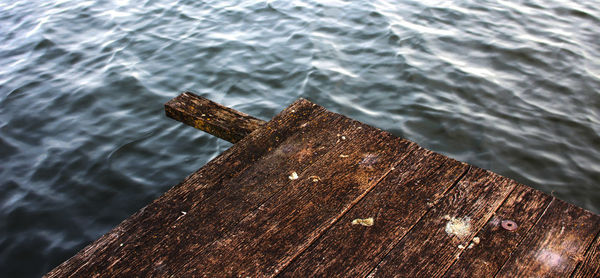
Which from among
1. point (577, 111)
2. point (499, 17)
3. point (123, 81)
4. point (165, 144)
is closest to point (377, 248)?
point (165, 144)

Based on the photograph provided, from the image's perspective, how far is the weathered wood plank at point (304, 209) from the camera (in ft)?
6.27

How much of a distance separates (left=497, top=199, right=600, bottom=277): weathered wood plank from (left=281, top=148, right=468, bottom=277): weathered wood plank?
41 cm

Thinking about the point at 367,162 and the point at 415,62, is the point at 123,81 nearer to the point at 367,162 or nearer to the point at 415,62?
the point at 415,62

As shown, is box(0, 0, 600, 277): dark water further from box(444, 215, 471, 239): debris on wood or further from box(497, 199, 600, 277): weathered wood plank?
box(444, 215, 471, 239): debris on wood

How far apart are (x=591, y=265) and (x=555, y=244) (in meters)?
0.14

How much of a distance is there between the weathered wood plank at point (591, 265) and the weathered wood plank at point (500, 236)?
0.74 feet

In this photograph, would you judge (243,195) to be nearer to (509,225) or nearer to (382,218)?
(382,218)

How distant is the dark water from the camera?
13.3ft

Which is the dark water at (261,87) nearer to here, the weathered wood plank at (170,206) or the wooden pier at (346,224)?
the weathered wood plank at (170,206)

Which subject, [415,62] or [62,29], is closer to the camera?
[415,62]

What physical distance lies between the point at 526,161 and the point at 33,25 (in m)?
7.44

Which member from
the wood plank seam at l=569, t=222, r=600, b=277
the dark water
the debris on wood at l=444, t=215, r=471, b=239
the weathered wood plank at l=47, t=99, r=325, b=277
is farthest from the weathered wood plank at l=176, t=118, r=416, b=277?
the dark water

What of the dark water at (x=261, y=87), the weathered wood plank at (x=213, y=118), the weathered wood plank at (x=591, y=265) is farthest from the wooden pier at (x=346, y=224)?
the dark water at (x=261, y=87)

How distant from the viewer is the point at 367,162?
7.80 ft
